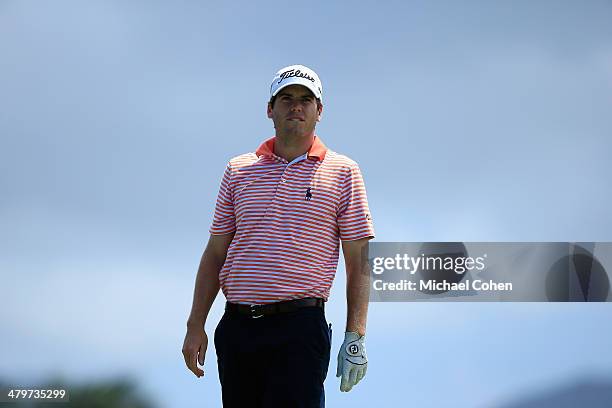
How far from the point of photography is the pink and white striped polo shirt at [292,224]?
525cm

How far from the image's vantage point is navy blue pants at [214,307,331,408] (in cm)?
508

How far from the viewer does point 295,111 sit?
5.48 meters

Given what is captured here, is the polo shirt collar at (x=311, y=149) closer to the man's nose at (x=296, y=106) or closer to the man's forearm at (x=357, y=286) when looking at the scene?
the man's nose at (x=296, y=106)

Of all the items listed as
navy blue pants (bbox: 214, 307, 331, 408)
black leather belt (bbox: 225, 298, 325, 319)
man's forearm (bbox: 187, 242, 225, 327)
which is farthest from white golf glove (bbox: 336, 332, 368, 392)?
man's forearm (bbox: 187, 242, 225, 327)

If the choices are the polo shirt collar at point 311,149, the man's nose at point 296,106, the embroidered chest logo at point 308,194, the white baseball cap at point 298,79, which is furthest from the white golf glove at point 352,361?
the white baseball cap at point 298,79

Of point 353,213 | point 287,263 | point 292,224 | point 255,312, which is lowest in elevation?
point 255,312

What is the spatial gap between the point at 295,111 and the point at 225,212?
861mm

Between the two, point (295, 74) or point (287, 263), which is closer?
point (287, 263)

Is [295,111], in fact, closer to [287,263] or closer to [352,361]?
[287,263]

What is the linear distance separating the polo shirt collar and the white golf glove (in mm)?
1185

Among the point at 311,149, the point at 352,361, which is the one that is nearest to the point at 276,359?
the point at 352,361

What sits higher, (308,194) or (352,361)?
(308,194)

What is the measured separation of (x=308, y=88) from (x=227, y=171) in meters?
0.85

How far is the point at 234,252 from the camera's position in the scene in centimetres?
550
